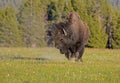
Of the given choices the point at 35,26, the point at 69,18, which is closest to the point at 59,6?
the point at 35,26

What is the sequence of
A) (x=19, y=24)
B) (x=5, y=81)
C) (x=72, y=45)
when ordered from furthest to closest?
(x=19, y=24) < (x=72, y=45) < (x=5, y=81)

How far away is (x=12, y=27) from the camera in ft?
235

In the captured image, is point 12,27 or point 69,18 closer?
point 69,18

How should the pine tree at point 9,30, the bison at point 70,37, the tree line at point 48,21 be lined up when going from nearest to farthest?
1. the bison at point 70,37
2. the tree line at point 48,21
3. the pine tree at point 9,30

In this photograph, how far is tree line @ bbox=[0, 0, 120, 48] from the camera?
6425 cm

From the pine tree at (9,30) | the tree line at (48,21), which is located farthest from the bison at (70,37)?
the pine tree at (9,30)

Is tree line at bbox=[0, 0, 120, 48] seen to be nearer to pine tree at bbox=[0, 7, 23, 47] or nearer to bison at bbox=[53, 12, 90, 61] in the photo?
pine tree at bbox=[0, 7, 23, 47]

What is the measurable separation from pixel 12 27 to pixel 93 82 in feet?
189

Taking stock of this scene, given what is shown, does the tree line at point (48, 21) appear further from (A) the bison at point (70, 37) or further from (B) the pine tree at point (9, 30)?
(A) the bison at point (70, 37)

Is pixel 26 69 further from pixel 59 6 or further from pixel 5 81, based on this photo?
pixel 59 6

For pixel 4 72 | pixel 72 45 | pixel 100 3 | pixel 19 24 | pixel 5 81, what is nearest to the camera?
pixel 5 81

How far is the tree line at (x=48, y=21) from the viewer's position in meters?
64.2

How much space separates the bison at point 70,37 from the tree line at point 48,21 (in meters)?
38.7

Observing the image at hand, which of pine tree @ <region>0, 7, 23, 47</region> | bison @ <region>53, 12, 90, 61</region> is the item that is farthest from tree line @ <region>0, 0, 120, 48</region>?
bison @ <region>53, 12, 90, 61</region>
